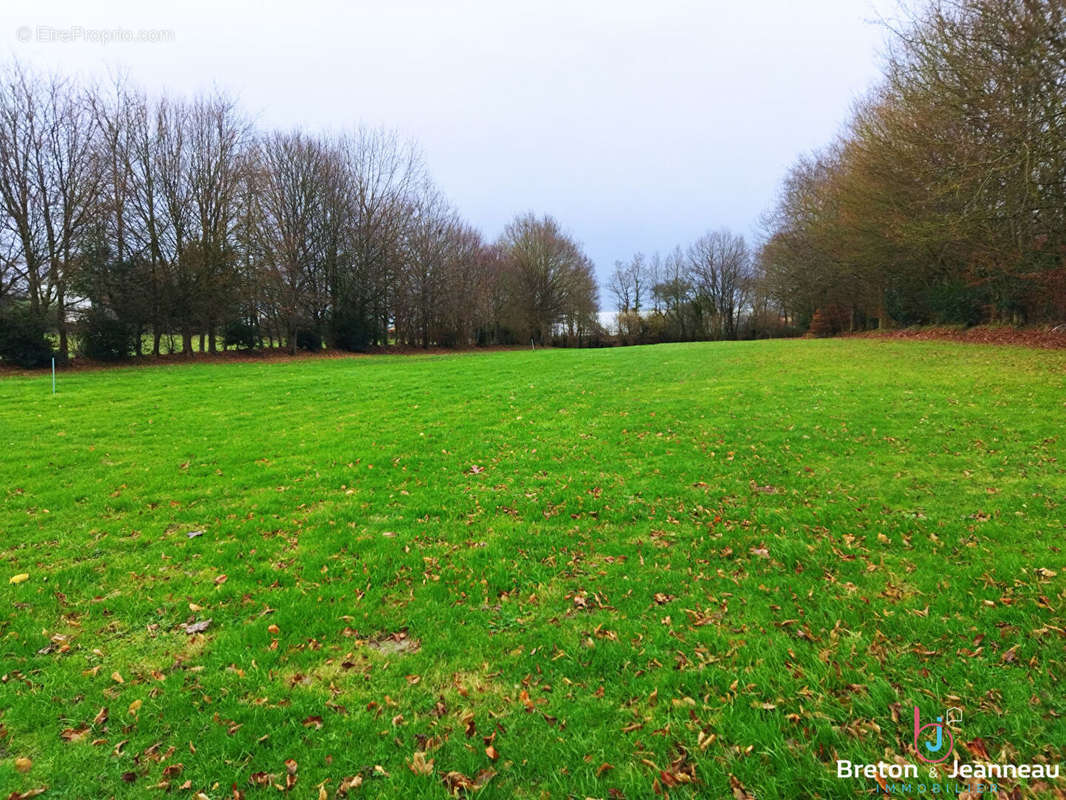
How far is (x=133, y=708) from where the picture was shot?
2.86m

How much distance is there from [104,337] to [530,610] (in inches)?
1154

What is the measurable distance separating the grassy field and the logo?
0.19 feet

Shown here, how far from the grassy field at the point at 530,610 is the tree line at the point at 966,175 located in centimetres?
1430

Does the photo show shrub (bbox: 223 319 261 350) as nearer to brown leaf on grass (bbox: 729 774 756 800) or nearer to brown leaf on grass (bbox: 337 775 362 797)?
brown leaf on grass (bbox: 337 775 362 797)

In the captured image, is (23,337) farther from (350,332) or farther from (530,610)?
(530,610)

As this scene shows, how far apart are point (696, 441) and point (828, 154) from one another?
43196mm

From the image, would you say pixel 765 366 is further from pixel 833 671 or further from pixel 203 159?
pixel 203 159

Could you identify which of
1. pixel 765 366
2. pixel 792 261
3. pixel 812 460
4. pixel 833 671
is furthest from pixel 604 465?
pixel 792 261

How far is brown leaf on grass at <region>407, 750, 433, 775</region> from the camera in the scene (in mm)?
2420

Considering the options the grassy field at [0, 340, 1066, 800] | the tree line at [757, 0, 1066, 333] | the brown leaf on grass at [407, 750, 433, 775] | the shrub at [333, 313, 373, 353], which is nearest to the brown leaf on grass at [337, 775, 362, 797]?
the grassy field at [0, 340, 1066, 800]

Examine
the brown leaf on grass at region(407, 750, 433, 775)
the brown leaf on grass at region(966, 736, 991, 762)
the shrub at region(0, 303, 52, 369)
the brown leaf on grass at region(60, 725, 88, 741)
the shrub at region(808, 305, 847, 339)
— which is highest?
the shrub at region(808, 305, 847, 339)

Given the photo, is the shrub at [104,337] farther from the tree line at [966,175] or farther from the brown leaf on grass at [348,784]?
the tree line at [966,175]

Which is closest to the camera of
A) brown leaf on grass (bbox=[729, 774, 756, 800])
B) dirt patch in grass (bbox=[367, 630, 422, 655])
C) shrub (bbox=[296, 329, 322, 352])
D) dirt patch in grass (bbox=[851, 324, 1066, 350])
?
brown leaf on grass (bbox=[729, 774, 756, 800])

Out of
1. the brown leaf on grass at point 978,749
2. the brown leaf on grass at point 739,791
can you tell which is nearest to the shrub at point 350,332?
the brown leaf on grass at point 739,791
